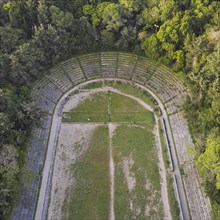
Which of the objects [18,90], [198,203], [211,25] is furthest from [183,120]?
[18,90]

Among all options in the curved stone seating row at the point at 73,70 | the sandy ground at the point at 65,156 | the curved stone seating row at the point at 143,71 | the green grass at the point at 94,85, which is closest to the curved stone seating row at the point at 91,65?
the curved stone seating row at the point at 73,70

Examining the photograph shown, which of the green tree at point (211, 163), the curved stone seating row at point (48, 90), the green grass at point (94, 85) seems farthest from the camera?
the green grass at point (94, 85)

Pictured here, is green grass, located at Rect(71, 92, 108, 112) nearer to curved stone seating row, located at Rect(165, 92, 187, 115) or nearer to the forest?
the forest

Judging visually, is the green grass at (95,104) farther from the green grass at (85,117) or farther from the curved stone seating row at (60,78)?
the curved stone seating row at (60,78)

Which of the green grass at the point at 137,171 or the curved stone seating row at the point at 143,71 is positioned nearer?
the green grass at the point at 137,171

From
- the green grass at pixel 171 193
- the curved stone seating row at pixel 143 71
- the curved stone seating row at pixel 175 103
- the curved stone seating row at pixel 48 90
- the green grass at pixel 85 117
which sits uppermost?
the curved stone seating row at pixel 143 71

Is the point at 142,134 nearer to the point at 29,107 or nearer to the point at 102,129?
the point at 102,129
